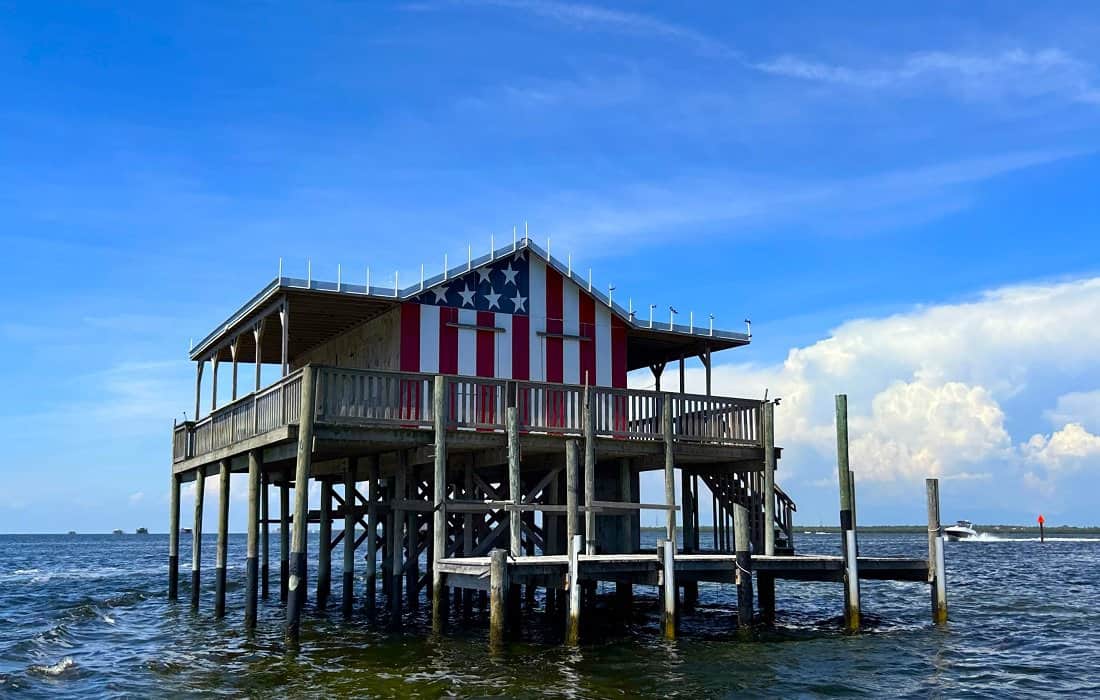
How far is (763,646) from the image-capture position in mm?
20281

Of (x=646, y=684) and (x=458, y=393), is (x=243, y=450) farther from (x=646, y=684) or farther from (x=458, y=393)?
(x=646, y=684)

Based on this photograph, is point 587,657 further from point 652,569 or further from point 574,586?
Result: point 652,569

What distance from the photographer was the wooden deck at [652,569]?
59.5ft

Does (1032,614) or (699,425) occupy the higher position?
(699,425)

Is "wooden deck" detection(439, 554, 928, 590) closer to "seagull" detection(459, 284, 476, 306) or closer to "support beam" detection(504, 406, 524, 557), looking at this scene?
"support beam" detection(504, 406, 524, 557)

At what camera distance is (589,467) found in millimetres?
20781

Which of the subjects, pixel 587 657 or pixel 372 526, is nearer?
pixel 587 657

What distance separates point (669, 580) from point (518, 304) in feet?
27.5

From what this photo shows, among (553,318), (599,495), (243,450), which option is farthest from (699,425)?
(243,450)

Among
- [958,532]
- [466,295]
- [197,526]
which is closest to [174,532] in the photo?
[197,526]

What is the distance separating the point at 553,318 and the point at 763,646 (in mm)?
8814

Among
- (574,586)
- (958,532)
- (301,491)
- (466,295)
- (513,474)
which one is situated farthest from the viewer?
(958,532)

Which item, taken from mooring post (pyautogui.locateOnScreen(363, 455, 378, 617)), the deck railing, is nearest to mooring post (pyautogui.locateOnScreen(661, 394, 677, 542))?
the deck railing

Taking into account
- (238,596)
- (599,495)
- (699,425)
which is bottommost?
(238,596)
